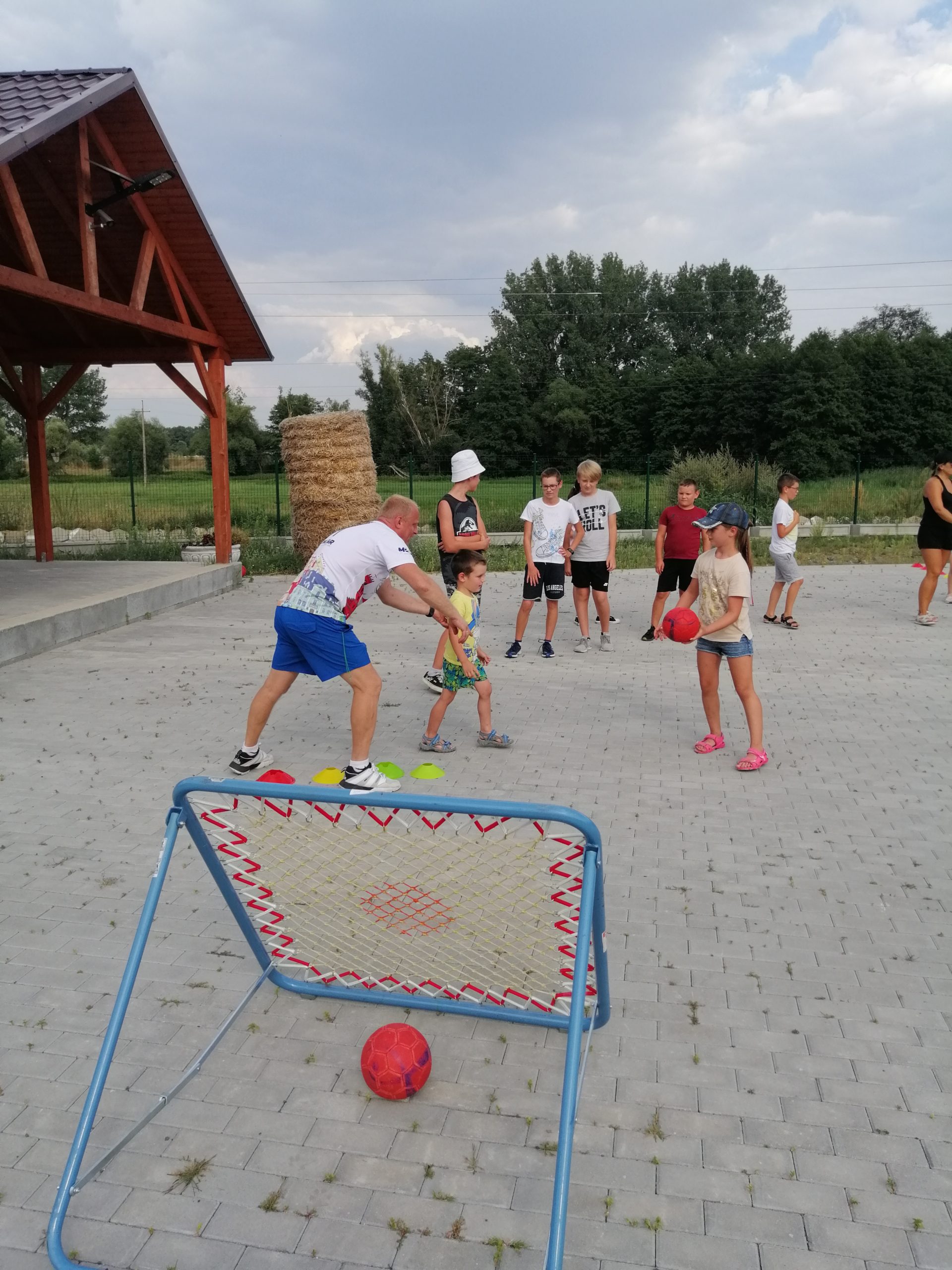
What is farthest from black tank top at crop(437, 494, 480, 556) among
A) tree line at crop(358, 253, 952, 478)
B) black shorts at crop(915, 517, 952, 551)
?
tree line at crop(358, 253, 952, 478)

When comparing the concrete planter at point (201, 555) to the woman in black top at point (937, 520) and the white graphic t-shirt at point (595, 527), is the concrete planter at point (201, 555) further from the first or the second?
the woman in black top at point (937, 520)

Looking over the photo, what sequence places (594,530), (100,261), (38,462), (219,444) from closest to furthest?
(594,530), (100,261), (219,444), (38,462)

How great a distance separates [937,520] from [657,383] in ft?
133

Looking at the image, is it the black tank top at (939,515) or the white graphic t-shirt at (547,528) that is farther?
the black tank top at (939,515)

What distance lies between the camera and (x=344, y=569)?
5.48 meters

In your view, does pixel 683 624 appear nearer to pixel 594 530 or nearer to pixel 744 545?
pixel 744 545

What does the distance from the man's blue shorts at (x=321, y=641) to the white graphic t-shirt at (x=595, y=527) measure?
4.08 m

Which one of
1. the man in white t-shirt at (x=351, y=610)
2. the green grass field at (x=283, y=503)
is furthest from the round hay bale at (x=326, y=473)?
the man in white t-shirt at (x=351, y=610)

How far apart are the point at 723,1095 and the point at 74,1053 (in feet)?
7.22

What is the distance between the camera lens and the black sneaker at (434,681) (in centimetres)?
810

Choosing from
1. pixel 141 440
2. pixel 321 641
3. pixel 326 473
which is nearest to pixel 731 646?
pixel 321 641

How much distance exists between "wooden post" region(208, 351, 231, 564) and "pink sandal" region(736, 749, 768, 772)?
9.90 metres

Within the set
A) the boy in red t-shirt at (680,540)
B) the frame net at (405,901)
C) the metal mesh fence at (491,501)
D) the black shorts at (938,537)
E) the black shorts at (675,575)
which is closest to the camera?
the frame net at (405,901)

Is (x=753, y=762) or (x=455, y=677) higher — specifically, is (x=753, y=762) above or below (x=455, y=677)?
below
